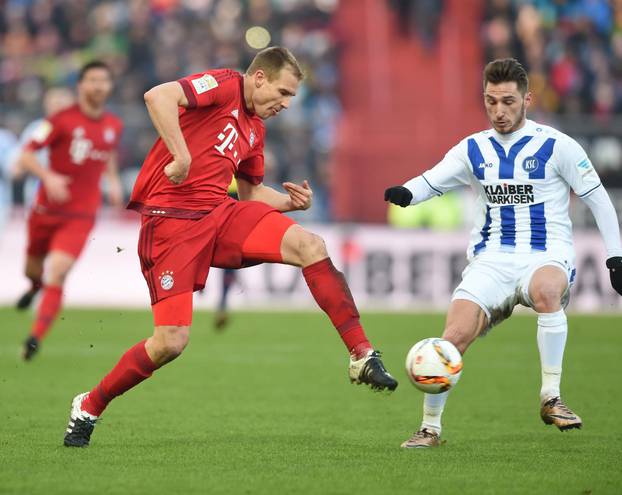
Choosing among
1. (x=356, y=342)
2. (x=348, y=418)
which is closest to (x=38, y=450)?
(x=356, y=342)

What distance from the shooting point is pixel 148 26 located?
2034 centimetres

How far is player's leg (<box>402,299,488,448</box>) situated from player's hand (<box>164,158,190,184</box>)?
64.6 inches

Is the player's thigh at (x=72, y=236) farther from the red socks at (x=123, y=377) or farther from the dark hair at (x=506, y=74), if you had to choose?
the dark hair at (x=506, y=74)

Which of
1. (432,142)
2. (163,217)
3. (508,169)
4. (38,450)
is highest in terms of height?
(432,142)

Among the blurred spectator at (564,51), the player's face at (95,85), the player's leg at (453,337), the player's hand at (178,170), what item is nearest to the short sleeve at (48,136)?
the player's face at (95,85)

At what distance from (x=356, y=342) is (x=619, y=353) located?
651cm

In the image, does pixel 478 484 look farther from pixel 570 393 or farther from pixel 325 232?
pixel 325 232

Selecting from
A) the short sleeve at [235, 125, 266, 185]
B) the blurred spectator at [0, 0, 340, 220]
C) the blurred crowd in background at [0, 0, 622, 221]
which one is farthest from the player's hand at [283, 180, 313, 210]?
the blurred crowd in background at [0, 0, 622, 221]

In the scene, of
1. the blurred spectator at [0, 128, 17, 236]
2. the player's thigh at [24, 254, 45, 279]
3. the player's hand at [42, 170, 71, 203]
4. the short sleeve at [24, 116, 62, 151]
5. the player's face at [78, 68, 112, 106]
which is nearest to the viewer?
the player's hand at [42, 170, 71, 203]

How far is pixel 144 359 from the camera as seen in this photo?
6207 mm

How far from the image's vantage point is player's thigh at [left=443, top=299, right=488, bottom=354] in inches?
253

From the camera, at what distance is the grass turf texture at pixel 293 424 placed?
5.43 metres

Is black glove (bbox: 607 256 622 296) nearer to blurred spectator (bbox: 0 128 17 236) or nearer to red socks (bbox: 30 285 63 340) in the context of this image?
red socks (bbox: 30 285 63 340)

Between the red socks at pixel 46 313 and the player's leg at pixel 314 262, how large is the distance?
4.59 meters
